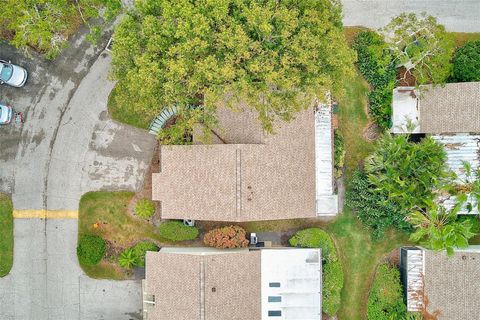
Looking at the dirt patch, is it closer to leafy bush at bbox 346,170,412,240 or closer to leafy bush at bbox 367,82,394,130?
leafy bush at bbox 367,82,394,130

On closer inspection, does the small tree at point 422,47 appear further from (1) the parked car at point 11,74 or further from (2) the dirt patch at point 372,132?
(1) the parked car at point 11,74

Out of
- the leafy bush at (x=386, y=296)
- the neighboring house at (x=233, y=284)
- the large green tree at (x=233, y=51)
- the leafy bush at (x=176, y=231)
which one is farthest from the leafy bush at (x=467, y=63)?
the leafy bush at (x=176, y=231)

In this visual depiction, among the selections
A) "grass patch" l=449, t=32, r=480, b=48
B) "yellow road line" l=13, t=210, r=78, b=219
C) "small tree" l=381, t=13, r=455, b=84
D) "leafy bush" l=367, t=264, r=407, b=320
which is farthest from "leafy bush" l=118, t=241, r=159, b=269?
"grass patch" l=449, t=32, r=480, b=48

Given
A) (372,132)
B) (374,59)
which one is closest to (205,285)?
(372,132)

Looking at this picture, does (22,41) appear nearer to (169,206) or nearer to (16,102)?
(16,102)

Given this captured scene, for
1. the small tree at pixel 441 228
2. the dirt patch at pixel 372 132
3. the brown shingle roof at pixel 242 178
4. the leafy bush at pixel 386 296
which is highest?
the dirt patch at pixel 372 132

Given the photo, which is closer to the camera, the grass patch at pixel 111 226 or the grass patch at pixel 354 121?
the grass patch at pixel 111 226
